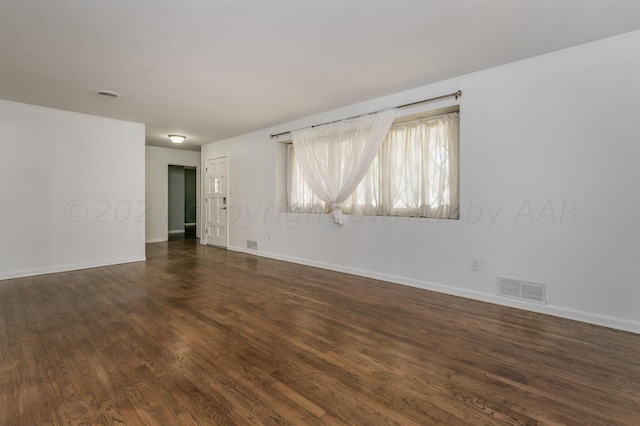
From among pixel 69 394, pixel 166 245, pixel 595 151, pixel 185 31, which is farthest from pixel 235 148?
pixel 595 151

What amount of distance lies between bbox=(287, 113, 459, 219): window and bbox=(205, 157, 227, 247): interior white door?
3.68 m

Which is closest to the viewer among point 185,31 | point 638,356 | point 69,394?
point 69,394

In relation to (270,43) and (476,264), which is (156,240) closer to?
(270,43)

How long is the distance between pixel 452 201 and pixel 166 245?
22.5 ft

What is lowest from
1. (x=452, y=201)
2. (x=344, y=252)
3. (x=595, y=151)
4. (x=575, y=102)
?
(x=344, y=252)

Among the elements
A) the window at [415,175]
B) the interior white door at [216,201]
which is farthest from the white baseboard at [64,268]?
the window at [415,175]

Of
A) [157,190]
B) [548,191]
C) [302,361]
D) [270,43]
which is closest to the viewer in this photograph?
[302,361]

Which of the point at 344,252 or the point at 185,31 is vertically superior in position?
the point at 185,31

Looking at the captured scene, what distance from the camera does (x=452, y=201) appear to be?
3764 mm

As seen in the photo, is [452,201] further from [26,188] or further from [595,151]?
[26,188]

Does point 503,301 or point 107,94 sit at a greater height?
point 107,94

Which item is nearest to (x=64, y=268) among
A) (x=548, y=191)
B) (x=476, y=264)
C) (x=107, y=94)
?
(x=107, y=94)

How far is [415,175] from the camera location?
13.4 ft

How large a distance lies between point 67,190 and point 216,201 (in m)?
3.00
